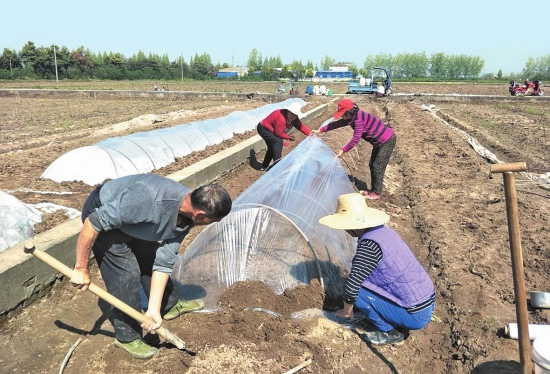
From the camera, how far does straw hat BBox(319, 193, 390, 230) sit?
9.86ft

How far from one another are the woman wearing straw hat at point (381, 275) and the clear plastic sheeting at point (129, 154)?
15.5 feet

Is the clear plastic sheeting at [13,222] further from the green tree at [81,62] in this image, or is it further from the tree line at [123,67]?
the green tree at [81,62]

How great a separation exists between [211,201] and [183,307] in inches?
60.9

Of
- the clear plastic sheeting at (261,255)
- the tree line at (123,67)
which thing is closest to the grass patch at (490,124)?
the clear plastic sheeting at (261,255)

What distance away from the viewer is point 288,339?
3.14 metres

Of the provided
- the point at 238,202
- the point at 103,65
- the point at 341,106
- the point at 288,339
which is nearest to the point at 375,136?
the point at 341,106

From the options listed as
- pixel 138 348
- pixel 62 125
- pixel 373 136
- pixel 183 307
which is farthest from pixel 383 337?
pixel 62 125

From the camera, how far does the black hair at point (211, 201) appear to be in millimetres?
2377

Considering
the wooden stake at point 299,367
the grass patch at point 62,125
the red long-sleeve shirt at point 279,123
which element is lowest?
the wooden stake at point 299,367

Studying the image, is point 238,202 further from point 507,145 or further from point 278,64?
point 278,64

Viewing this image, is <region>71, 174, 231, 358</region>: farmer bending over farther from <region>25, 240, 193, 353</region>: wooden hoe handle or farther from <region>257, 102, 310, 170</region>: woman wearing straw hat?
<region>257, 102, 310, 170</region>: woman wearing straw hat

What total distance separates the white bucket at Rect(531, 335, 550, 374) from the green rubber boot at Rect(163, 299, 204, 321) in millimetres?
2448

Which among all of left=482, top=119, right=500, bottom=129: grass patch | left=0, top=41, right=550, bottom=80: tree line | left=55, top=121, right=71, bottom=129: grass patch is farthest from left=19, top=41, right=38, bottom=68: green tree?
left=482, top=119, right=500, bottom=129: grass patch

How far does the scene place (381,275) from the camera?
3.06 m
